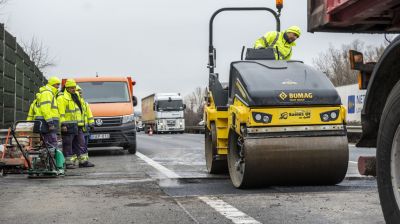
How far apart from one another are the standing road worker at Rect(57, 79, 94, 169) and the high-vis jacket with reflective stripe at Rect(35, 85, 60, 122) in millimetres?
491

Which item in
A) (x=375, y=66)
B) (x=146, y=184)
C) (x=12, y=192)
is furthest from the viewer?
(x=146, y=184)

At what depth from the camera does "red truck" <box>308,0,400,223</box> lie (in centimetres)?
407

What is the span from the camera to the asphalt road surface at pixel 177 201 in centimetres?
609

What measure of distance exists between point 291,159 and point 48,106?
6011 millimetres

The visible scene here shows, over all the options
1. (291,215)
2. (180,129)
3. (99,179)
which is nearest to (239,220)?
(291,215)

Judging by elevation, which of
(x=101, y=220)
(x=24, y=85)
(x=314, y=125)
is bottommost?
(x=101, y=220)

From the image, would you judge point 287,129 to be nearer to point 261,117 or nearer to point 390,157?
point 261,117

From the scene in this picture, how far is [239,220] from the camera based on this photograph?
19.2 ft

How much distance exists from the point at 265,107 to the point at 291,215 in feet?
6.40

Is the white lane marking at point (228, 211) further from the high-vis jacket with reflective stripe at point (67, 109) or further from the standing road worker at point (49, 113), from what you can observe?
the high-vis jacket with reflective stripe at point (67, 109)

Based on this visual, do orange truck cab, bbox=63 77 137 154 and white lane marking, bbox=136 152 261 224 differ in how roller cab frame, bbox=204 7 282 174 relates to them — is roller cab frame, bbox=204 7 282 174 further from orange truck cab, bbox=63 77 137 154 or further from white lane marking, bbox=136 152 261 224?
orange truck cab, bbox=63 77 137 154

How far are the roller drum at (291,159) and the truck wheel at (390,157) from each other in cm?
343

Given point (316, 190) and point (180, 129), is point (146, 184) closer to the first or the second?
point (316, 190)

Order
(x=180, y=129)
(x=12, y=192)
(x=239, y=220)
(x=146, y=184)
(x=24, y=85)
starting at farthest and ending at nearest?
(x=180, y=129) → (x=24, y=85) → (x=146, y=184) → (x=12, y=192) → (x=239, y=220)
